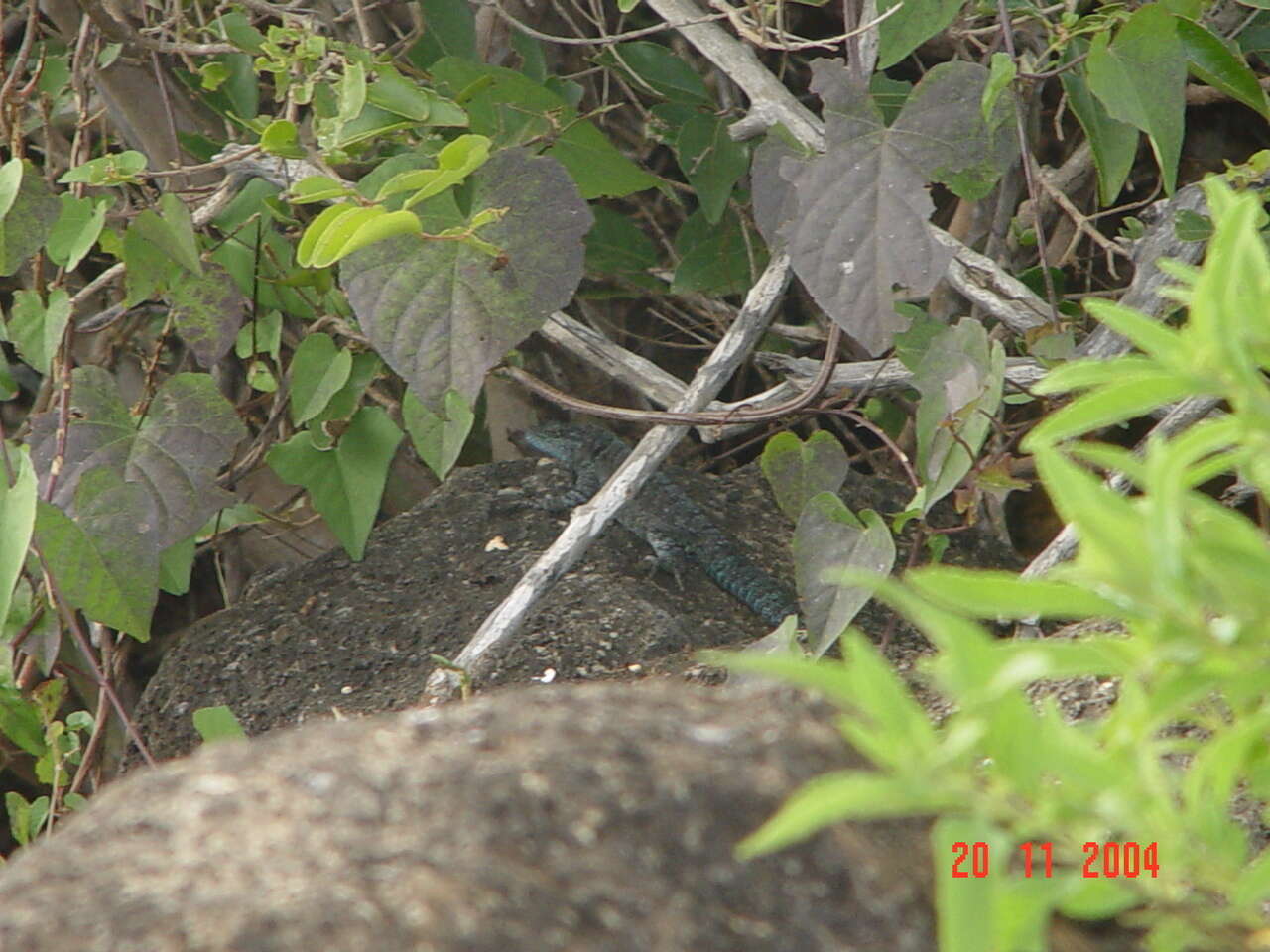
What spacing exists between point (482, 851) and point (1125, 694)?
0.42m

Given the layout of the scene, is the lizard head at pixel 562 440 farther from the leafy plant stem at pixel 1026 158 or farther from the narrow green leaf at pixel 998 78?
the narrow green leaf at pixel 998 78

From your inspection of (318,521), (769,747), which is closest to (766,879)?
(769,747)

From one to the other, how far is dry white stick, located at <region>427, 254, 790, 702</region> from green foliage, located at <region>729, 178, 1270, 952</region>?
1.31m

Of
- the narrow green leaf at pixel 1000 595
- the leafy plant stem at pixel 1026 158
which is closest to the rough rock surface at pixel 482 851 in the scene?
the narrow green leaf at pixel 1000 595

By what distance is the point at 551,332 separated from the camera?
109 inches

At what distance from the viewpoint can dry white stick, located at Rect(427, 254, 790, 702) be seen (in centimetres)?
219

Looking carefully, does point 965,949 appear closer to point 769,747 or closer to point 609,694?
point 769,747

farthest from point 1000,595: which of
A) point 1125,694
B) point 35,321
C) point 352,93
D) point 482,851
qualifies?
point 35,321

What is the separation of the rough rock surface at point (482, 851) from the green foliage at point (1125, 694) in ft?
0.52

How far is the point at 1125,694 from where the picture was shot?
81 centimetres

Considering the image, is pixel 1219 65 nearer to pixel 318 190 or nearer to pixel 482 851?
pixel 318 190

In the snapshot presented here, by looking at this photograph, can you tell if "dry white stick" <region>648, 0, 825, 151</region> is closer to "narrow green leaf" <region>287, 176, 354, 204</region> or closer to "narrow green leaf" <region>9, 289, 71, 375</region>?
"narrow green leaf" <region>287, 176, 354, 204</region>
